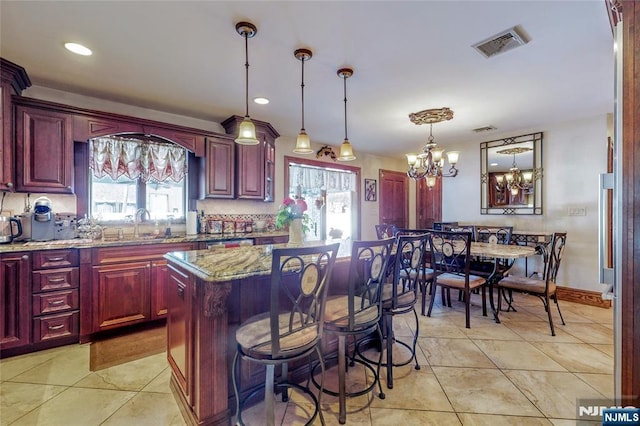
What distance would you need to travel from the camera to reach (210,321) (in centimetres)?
151

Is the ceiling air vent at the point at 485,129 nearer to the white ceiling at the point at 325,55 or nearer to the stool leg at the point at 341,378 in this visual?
the white ceiling at the point at 325,55

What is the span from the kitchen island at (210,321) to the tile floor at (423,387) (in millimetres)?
227

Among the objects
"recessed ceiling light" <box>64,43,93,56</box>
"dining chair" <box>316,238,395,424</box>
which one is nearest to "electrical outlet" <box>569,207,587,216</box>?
"dining chair" <box>316,238,395,424</box>

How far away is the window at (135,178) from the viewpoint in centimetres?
322

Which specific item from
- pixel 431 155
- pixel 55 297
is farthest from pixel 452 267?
pixel 55 297

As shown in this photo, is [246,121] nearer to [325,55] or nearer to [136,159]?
[325,55]

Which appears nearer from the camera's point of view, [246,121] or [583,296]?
[246,121]

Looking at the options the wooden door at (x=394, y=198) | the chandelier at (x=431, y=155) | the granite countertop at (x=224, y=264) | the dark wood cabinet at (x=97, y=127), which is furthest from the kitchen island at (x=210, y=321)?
the wooden door at (x=394, y=198)

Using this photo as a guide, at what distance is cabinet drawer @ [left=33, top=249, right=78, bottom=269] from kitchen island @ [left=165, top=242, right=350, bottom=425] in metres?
1.54

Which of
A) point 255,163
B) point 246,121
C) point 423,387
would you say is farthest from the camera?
point 255,163

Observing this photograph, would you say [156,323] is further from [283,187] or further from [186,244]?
[283,187]

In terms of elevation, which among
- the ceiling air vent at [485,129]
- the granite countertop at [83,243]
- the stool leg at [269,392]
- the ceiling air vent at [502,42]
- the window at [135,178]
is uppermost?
the ceiling air vent at [485,129]

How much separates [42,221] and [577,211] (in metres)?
6.71

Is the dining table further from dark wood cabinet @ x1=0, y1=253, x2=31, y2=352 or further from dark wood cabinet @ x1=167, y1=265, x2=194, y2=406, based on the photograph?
dark wood cabinet @ x1=0, y1=253, x2=31, y2=352
